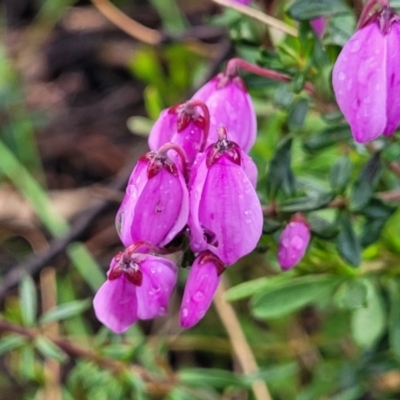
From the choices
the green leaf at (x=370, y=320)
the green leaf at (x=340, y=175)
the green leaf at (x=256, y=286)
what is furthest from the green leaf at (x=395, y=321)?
the green leaf at (x=340, y=175)

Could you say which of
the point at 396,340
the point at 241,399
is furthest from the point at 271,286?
the point at 241,399

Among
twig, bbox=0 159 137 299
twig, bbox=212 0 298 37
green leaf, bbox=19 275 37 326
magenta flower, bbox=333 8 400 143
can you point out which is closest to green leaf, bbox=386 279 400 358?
twig, bbox=212 0 298 37

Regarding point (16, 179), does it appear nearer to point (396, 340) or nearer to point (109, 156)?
point (109, 156)

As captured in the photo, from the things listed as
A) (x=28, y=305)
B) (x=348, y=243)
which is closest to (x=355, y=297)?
(x=348, y=243)

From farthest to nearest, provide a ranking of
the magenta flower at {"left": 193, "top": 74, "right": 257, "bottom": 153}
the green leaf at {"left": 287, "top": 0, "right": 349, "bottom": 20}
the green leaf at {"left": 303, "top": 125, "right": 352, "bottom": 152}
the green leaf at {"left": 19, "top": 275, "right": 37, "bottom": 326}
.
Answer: the green leaf at {"left": 19, "top": 275, "right": 37, "bottom": 326} → the green leaf at {"left": 303, "top": 125, "right": 352, "bottom": 152} → the green leaf at {"left": 287, "top": 0, "right": 349, "bottom": 20} → the magenta flower at {"left": 193, "top": 74, "right": 257, "bottom": 153}

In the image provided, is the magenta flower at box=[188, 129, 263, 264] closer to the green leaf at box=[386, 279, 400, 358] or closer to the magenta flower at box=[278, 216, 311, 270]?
the magenta flower at box=[278, 216, 311, 270]

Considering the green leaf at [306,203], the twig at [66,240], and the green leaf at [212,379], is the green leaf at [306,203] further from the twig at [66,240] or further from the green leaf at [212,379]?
the twig at [66,240]
